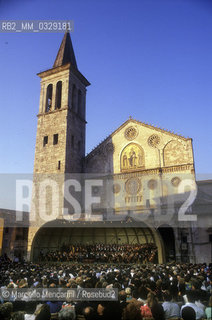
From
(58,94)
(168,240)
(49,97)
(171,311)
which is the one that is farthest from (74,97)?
(171,311)

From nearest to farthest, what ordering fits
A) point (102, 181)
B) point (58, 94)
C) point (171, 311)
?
point (171, 311), point (102, 181), point (58, 94)

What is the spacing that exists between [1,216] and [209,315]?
41236mm

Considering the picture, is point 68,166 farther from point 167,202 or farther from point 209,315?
point 209,315

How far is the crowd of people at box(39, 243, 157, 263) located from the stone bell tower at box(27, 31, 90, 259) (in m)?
5.32

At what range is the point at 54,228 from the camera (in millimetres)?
24875

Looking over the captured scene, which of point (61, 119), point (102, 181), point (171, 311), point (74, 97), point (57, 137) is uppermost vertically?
point (74, 97)

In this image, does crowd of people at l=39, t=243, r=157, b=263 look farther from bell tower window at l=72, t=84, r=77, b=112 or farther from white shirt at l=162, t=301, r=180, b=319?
bell tower window at l=72, t=84, r=77, b=112

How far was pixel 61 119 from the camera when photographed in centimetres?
3406

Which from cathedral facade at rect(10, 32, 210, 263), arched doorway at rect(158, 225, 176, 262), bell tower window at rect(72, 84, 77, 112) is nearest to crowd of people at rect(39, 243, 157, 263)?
cathedral facade at rect(10, 32, 210, 263)

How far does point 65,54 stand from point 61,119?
12.3m

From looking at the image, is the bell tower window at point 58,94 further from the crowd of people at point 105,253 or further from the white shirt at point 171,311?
the white shirt at point 171,311

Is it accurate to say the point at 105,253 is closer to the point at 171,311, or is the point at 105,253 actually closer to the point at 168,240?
the point at 168,240

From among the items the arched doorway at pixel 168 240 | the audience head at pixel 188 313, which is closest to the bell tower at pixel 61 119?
the arched doorway at pixel 168 240

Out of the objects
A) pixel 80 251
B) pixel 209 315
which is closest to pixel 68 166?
pixel 80 251
